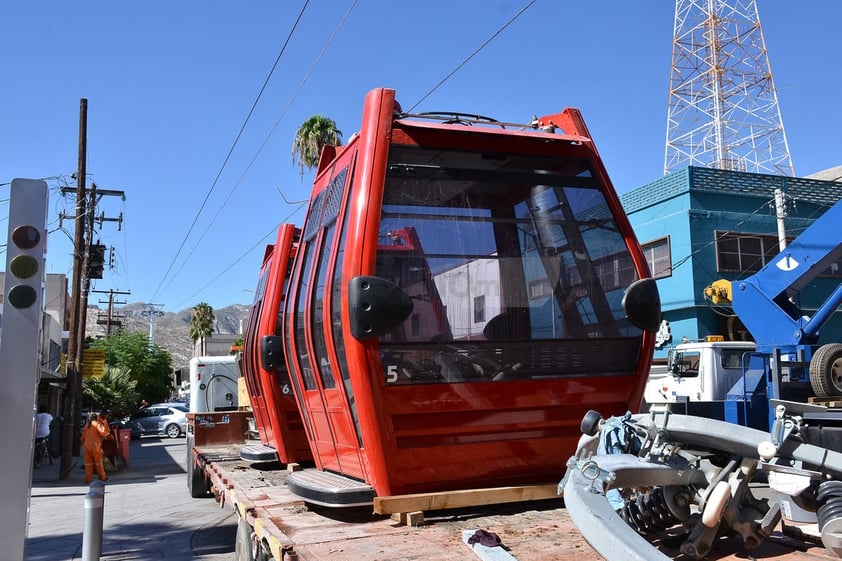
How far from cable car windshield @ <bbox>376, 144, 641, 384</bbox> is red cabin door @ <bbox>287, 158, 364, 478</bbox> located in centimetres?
52

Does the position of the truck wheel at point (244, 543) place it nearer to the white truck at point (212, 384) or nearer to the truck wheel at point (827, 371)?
the truck wheel at point (827, 371)

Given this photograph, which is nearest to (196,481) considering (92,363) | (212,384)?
(212,384)

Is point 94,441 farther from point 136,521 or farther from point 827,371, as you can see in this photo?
point 827,371

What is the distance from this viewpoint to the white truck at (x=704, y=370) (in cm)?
1404

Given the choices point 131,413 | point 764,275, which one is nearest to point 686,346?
point 764,275

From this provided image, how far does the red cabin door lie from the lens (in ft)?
14.9

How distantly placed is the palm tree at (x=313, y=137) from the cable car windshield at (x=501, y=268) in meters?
21.0

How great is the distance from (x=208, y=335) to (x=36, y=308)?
58210 millimetres

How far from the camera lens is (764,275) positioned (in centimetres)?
1223

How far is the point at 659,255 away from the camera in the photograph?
23.1 metres

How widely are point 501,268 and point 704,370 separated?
429 inches

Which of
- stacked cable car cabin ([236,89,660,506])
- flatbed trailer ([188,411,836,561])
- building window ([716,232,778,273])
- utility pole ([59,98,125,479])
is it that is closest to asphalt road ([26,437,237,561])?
utility pole ([59,98,125,479])

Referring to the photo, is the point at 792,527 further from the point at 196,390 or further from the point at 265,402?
the point at 196,390

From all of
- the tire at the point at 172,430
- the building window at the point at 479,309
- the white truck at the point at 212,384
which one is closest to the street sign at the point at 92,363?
the white truck at the point at 212,384
